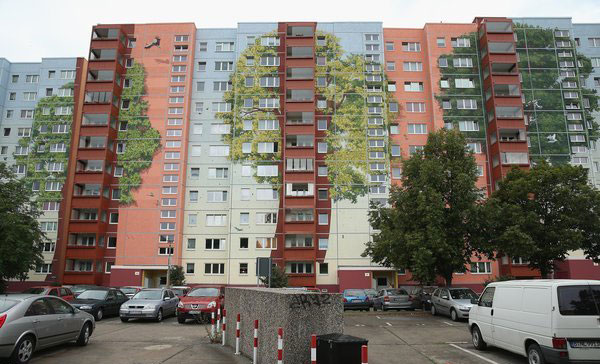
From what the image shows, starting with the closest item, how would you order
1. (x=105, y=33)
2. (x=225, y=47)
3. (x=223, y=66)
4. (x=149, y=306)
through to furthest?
(x=149, y=306)
(x=105, y=33)
(x=223, y=66)
(x=225, y=47)

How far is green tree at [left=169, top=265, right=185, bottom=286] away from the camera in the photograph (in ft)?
147

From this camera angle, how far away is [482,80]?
5112 centimetres

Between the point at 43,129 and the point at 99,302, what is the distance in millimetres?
40425

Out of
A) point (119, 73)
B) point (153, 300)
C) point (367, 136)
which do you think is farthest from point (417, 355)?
point (119, 73)

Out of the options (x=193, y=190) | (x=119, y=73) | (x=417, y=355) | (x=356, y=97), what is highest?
(x=119, y=73)

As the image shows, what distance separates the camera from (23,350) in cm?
992

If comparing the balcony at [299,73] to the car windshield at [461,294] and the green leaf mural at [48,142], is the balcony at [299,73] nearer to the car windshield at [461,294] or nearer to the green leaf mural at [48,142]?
the green leaf mural at [48,142]

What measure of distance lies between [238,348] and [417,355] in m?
4.77

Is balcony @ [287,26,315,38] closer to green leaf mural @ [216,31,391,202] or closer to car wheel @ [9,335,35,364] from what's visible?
green leaf mural @ [216,31,391,202]

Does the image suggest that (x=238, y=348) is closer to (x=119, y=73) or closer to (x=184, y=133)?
(x=184, y=133)

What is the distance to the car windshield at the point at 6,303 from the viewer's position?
1003cm

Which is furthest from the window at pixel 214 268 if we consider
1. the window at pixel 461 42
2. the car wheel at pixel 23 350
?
the car wheel at pixel 23 350

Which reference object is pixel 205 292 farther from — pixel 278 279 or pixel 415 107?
pixel 415 107

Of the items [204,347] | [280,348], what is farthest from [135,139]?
[280,348]
